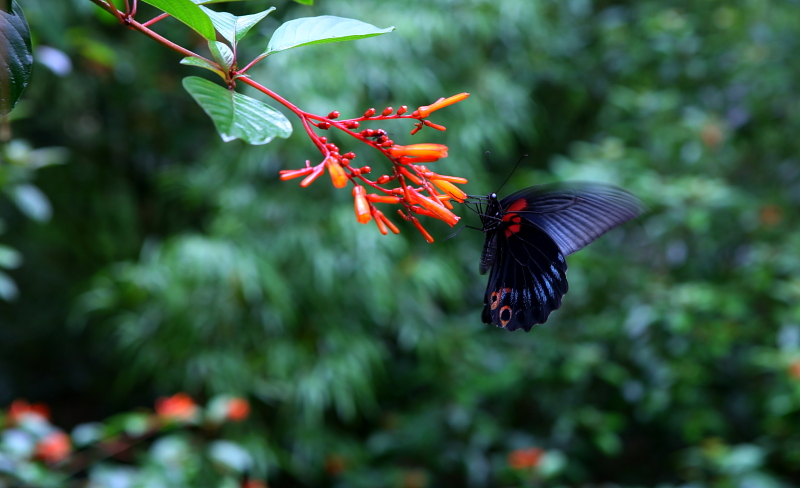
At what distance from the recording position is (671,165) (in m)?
2.38

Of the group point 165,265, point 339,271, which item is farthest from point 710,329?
point 165,265

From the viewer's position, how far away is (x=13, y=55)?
448 mm

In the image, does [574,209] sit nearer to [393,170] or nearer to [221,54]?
[393,170]

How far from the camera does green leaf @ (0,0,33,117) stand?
434 millimetres

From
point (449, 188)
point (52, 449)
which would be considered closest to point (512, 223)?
point (449, 188)

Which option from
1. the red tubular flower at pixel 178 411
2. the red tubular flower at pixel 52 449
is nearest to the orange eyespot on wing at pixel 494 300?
the red tubular flower at pixel 178 411

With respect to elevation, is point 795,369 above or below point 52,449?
above

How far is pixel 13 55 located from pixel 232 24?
0.53 feet

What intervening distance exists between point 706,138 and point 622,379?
914 millimetres

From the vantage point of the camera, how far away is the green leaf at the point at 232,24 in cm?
50

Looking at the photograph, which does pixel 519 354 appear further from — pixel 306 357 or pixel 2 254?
pixel 2 254

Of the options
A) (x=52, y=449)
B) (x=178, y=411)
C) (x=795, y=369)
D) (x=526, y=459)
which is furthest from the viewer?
(x=526, y=459)

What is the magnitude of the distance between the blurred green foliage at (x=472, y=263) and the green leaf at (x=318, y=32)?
1.64m

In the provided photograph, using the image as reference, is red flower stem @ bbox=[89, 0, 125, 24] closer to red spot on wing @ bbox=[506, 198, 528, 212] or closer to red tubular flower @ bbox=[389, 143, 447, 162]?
red tubular flower @ bbox=[389, 143, 447, 162]
